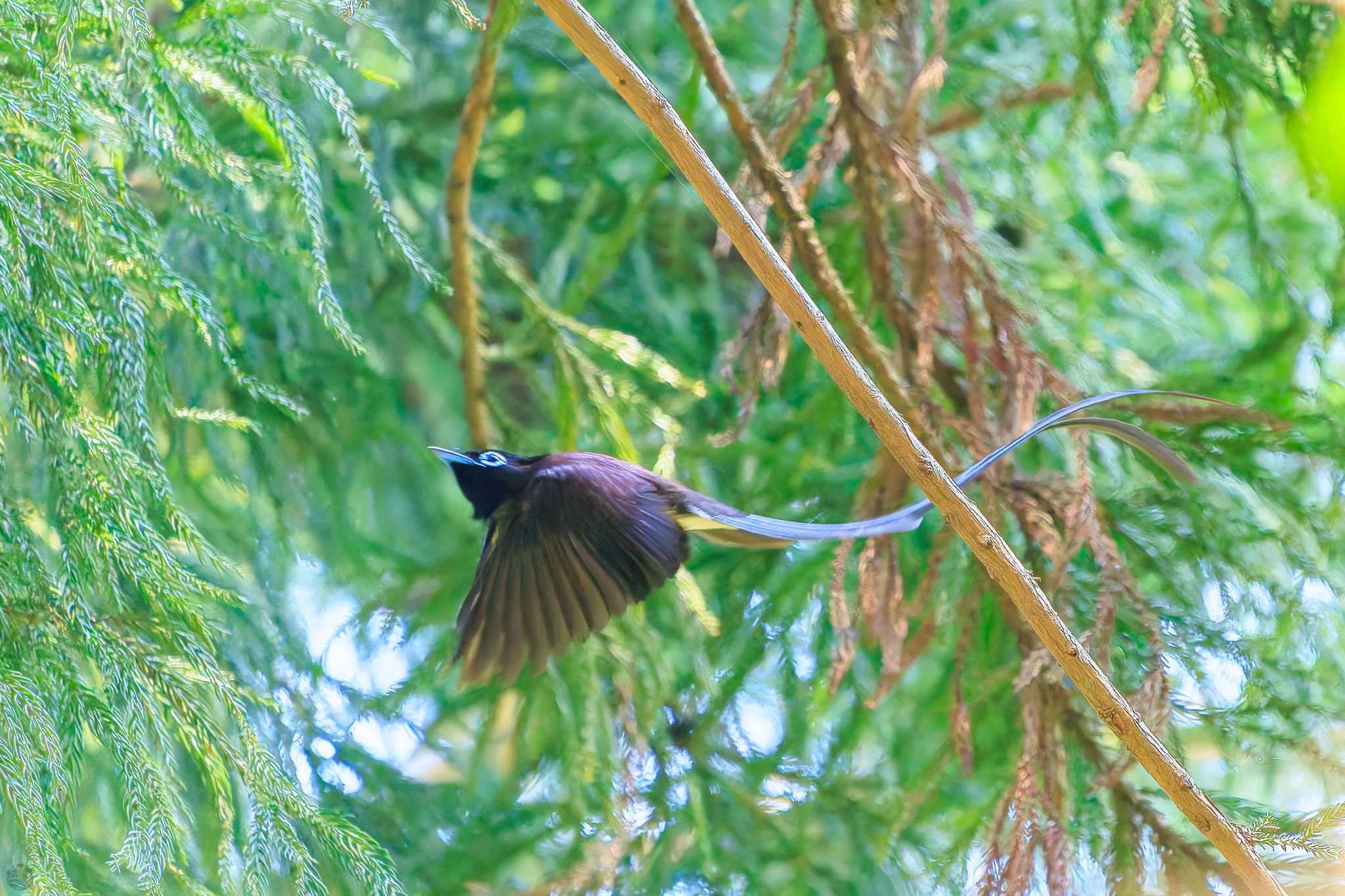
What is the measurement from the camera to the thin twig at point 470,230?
2387 millimetres

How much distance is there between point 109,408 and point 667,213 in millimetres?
2035

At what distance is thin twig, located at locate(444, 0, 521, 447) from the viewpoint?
94.0 inches

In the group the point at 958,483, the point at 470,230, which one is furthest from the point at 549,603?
the point at 470,230

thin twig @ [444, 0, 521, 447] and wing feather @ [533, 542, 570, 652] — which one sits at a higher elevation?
thin twig @ [444, 0, 521, 447]

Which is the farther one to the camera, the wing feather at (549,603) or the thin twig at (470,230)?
the thin twig at (470,230)

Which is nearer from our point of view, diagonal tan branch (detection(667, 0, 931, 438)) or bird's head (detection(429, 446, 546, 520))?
bird's head (detection(429, 446, 546, 520))

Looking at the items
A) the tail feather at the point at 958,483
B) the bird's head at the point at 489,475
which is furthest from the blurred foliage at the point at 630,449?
the bird's head at the point at 489,475

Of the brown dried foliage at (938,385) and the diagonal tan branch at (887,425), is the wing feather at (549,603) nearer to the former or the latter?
the brown dried foliage at (938,385)

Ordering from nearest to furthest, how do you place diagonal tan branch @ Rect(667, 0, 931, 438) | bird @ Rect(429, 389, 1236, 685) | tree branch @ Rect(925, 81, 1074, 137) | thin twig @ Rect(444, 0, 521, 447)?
bird @ Rect(429, 389, 1236, 685), diagonal tan branch @ Rect(667, 0, 931, 438), thin twig @ Rect(444, 0, 521, 447), tree branch @ Rect(925, 81, 1074, 137)

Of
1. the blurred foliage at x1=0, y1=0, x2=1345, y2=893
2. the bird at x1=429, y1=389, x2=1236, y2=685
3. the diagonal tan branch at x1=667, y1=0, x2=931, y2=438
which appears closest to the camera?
the blurred foliage at x1=0, y1=0, x2=1345, y2=893

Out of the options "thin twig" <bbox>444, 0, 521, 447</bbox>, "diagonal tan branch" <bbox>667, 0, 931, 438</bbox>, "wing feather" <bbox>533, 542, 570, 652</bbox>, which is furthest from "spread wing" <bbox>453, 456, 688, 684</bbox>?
"thin twig" <bbox>444, 0, 521, 447</bbox>

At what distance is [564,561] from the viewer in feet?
6.46

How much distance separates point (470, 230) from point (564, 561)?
992mm

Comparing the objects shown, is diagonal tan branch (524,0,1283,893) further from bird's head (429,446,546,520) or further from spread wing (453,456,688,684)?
bird's head (429,446,546,520)
